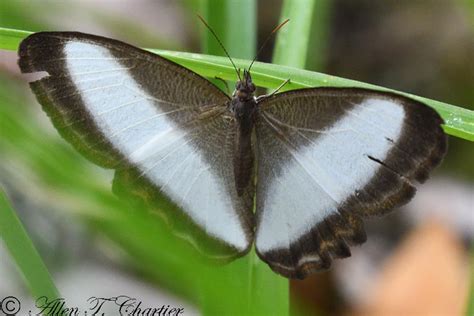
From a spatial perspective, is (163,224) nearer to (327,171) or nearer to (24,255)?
(24,255)

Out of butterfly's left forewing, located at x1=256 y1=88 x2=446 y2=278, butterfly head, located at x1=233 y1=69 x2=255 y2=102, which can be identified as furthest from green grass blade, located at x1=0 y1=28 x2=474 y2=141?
butterfly head, located at x1=233 y1=69 x2=255 y2=102

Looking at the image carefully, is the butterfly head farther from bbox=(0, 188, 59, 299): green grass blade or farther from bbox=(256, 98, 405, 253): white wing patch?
bbox=(0, 188, 59, 299): green grass blade

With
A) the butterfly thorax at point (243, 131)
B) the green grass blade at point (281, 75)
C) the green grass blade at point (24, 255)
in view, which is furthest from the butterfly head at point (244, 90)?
the green grass blade at point (24, 255)

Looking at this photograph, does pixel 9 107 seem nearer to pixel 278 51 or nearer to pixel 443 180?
pixel 278 51

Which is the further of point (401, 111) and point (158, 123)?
point (158, 123)

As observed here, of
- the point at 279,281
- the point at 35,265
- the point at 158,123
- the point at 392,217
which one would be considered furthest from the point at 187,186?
the point at 392,217
